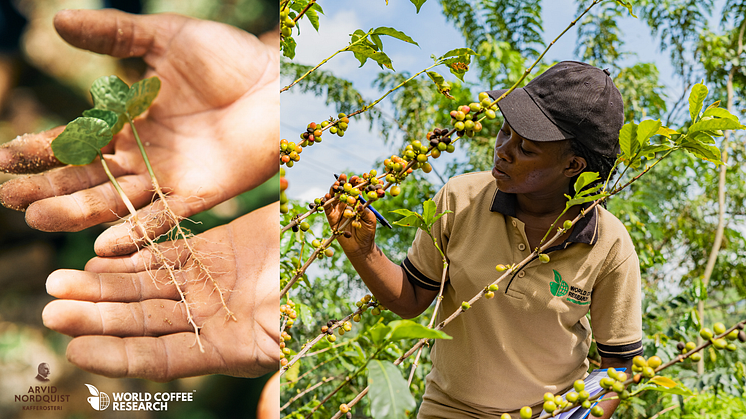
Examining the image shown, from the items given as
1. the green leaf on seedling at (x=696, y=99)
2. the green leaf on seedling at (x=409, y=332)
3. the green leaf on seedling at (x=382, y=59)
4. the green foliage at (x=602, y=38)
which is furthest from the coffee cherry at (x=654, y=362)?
the green foliage at (x=602, y=38)

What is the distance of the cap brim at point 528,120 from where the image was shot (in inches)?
30.0

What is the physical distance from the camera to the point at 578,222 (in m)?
0.90

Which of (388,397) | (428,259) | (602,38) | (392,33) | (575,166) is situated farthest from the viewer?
(602,38)

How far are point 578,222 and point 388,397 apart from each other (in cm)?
65

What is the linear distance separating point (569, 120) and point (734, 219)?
2.67m

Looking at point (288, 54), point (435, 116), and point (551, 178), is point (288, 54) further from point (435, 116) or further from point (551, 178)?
point (435, 116)

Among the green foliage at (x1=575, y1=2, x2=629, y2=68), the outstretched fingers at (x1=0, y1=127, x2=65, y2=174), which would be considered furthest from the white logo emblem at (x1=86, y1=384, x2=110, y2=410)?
the green foliage at (x1=575, y1=2, x2=629, y2=68)

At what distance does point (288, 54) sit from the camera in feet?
2.40

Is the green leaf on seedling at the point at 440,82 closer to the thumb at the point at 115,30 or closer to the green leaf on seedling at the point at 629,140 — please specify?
the green leaf on seedling at the point at 629,140

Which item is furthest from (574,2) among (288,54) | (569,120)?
(288,54)

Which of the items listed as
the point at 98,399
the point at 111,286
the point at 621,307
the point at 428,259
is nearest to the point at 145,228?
the point at 111,286

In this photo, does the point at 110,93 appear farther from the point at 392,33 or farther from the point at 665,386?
the point at 665,386

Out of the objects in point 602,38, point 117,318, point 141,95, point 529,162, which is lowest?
point 117,318

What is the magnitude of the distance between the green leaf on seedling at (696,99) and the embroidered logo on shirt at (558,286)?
0.35 meters
